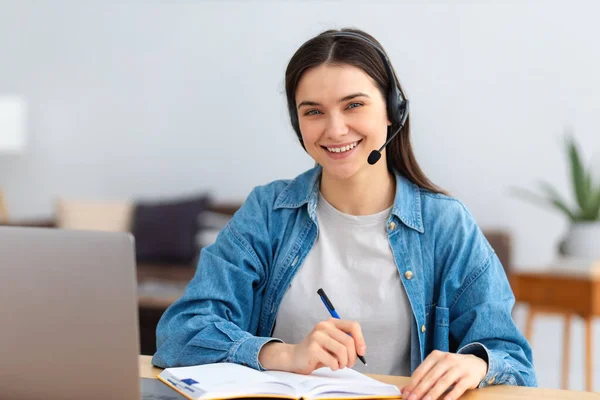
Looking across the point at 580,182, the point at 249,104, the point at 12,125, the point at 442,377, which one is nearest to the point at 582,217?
the point at 580,182

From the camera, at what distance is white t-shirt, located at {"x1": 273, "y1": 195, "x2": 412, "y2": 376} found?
4.43 feet

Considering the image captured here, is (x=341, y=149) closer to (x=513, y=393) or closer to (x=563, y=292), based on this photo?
(x=513, y=393)

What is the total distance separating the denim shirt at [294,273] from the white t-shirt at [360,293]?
0.8 inches

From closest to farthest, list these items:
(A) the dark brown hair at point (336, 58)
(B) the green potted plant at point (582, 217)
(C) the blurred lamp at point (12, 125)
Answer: (A) the dark brown hair at point (336, 58) < (B) the green potted plant at point (582, 217) < (C) the blurred lamp at point (12, 125)

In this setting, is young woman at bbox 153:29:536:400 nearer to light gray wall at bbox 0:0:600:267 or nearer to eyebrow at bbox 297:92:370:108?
eyebrow at bbox 297:92:370:108

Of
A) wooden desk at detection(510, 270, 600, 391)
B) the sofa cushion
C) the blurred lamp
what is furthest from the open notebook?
the blurred lamp

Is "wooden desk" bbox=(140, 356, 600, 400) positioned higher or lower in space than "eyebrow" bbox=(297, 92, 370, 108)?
lower

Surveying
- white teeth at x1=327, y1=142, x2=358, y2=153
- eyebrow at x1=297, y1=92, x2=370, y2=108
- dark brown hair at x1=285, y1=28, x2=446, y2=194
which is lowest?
white teeth at x1=327, y1=142, x2=358, y2=153

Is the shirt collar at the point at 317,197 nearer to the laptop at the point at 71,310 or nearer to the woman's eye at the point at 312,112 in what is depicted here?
the woman's eye at the point at 312,112

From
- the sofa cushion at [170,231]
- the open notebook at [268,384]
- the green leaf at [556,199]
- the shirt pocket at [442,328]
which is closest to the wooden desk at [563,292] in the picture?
the green leaf at [556,199]

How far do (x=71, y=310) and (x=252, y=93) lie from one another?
308cm

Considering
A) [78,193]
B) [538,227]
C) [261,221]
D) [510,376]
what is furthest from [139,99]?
[510,376]

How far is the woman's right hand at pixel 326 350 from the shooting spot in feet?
3.53

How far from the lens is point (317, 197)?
144 centimetres
